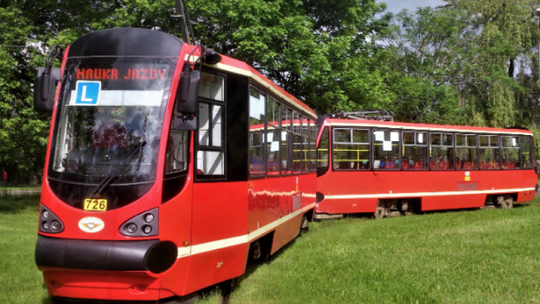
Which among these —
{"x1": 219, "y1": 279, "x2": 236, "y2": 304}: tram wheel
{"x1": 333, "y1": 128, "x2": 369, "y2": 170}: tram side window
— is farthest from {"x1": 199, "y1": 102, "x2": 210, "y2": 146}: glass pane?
{"x1": 333, "y1": 128, "x2": 369, "y2": 170}: tram side window

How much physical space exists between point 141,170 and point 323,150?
36.4ft

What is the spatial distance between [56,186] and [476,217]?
1290 cm

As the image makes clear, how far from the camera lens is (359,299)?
6.71m

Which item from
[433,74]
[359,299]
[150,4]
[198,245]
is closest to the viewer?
[198,245]

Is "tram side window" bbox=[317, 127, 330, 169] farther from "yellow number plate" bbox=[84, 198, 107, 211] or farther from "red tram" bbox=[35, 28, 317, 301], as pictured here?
"yellow number plate" bbox=[84, 198, 107, 211]

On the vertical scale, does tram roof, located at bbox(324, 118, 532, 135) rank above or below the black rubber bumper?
above

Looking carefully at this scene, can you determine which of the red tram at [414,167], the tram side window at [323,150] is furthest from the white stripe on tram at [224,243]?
the red tram at [414,167]

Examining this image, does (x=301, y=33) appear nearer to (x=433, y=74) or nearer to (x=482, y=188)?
(x=482, y=188)

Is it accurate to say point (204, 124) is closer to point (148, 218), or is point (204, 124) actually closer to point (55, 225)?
point (148, 218)

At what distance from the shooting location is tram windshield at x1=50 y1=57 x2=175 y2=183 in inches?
227

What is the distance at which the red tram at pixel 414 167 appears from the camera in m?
16.6

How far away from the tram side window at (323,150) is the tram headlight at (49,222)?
11156mm

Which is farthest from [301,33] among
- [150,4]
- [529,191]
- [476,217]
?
[529,191]

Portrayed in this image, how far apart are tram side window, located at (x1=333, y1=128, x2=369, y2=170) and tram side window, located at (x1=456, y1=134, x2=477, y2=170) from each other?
4.28m
